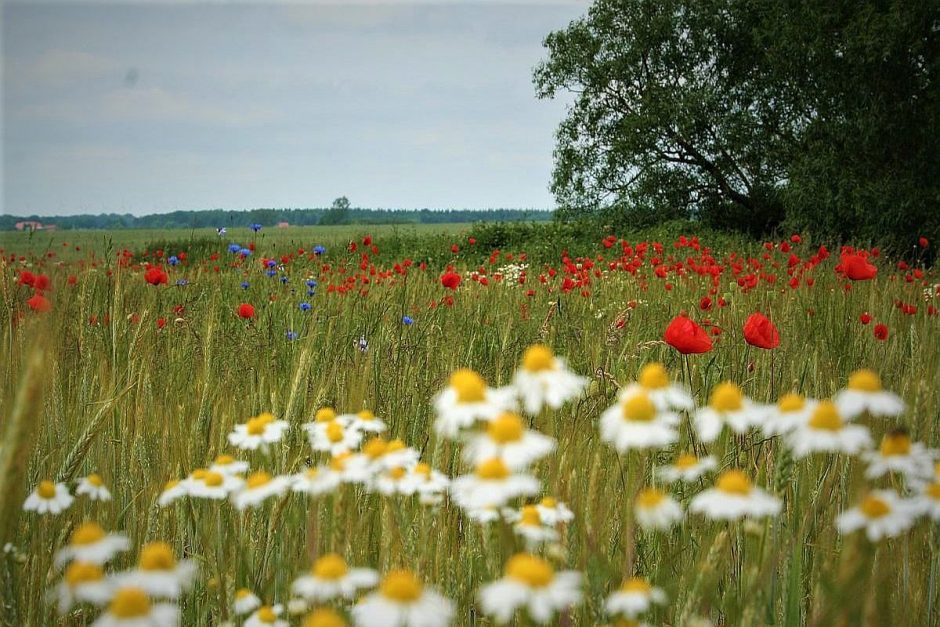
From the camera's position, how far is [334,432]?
106cm

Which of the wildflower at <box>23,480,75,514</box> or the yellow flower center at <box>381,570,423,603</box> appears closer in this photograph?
the yellow flower center at <box>381,570,423,603</box>

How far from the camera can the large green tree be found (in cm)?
1468

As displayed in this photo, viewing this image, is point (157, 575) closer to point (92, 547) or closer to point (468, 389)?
point (92, 547)

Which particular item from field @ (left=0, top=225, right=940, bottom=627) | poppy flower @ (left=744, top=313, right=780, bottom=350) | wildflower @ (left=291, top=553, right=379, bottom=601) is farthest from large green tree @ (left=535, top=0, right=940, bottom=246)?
wildflower @ (left=291, top=553, right=379, bottom=601)

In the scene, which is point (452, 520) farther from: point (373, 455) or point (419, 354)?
point (419, 354)

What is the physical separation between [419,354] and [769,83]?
67.7 ft

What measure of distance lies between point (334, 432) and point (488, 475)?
0.36m

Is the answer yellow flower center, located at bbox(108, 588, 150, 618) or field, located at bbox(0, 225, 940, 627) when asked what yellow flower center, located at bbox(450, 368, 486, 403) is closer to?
field, located at bbox(0, 225, 940, 627)

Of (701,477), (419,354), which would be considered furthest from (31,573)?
(419,354)

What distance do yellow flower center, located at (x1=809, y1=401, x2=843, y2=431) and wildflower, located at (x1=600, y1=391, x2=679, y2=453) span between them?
0.15 metres

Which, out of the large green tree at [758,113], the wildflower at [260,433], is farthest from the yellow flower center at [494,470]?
the large green tree at [758,113]

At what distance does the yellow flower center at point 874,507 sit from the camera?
2.55 ft

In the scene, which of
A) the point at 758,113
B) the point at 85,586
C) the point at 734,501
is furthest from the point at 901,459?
the point at 758,113

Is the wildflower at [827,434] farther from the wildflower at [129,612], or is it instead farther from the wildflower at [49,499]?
the wildflower at [49,499]
